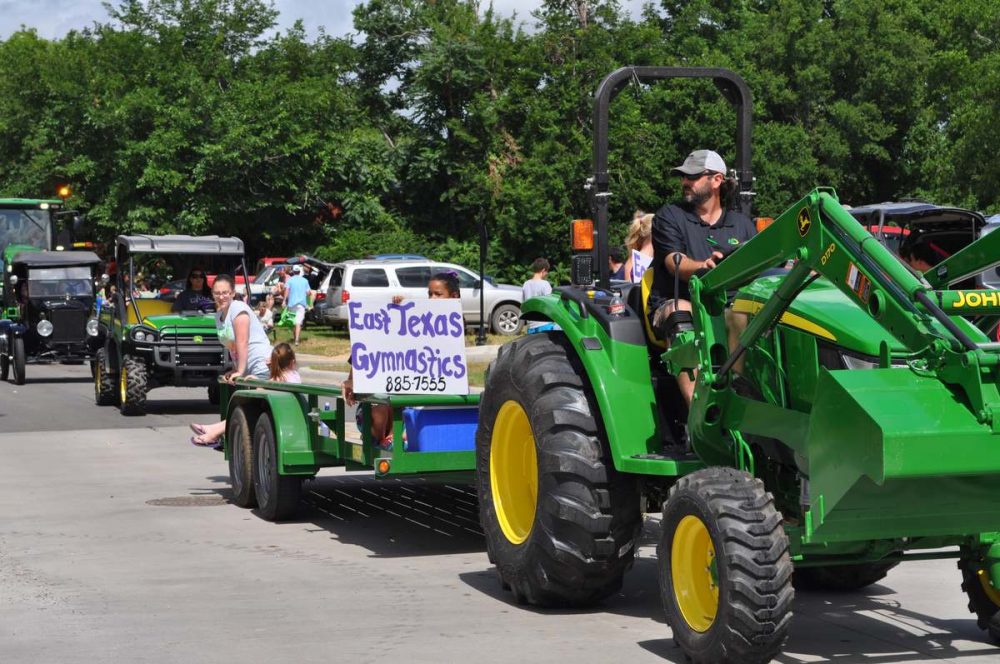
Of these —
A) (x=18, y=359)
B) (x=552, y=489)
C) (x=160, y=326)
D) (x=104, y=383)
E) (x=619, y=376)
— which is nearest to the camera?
(x=552, y=489)

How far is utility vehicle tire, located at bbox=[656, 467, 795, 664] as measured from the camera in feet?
18.4

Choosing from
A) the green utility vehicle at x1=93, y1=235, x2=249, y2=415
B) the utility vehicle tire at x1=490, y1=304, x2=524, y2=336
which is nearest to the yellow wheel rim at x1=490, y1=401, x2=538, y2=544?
the green utility vehicle at x1=93, y1=235, x2=249, y2=415

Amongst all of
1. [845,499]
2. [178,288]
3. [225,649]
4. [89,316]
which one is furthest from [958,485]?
[89,316]

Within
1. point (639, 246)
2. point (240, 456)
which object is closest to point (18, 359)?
point (240, 456)

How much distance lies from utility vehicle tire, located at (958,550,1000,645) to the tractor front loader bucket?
2.28ft

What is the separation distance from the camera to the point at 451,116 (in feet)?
154

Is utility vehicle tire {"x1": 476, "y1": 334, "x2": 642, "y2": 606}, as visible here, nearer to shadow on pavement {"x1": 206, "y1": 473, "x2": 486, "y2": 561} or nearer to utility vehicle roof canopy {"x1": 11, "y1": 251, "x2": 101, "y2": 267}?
shadow on pavement {"x1": 206, "y1": 473, "x2": 486, "y2": 561}

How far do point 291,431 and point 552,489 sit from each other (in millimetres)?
3547

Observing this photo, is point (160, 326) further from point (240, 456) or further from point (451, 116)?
point (451, 116)

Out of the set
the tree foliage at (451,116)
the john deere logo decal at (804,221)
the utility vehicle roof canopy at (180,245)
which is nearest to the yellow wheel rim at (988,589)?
the john deere logo decal at (804,221)

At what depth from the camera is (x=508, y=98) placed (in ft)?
147

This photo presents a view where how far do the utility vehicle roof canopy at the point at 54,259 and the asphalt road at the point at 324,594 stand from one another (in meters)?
14.2

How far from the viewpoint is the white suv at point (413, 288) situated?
34062mm

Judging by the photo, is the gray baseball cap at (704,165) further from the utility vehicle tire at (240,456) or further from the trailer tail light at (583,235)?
the utility vehicle tire at (240,456)
